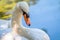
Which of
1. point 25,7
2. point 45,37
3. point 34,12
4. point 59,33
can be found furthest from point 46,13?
point 25,7

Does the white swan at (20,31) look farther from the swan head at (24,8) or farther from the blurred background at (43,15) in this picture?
the blurred background at (43,15)

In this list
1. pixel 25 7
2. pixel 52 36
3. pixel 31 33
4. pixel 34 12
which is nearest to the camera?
pixel 25 7

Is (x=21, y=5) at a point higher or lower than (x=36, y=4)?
higher

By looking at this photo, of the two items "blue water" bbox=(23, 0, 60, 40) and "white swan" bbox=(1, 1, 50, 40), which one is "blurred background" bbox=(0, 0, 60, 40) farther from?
"white swan" bbox=(1, 1, 50, 40)

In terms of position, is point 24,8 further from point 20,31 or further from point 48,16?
point 48,16

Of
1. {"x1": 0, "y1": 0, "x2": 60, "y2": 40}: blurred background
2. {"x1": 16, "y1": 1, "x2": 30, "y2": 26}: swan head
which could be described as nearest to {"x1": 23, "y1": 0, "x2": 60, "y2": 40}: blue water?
{"x1": 0, "y1": 0, "x2": 60, "y2": 40}: blurred background

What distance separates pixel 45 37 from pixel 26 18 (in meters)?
0.17

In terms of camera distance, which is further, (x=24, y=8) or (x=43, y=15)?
(x=43, y=15)

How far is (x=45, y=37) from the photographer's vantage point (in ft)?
4.05

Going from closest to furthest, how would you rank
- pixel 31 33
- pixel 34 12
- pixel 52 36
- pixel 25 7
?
pixel 25 7, pixel 31 33, pixel 52 36, pixel 34 12

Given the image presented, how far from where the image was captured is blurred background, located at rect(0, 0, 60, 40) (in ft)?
4.60

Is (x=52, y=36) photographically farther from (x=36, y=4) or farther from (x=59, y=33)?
(x=36, y=4)

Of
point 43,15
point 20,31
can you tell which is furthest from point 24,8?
point 43,15

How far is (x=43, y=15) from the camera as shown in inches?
58.8
